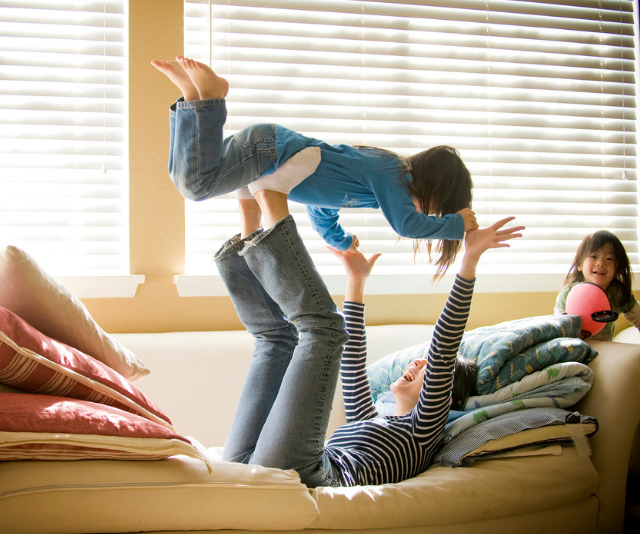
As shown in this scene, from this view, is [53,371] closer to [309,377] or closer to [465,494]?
[309,377]

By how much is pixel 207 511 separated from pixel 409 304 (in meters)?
1.49

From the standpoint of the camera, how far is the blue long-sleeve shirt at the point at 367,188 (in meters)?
1.44

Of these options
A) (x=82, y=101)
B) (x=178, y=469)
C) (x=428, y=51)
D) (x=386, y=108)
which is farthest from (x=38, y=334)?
(x=428, y=51)

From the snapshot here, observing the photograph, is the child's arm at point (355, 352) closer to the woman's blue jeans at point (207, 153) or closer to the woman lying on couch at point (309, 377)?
the woman lying on couch at point (309, 377)

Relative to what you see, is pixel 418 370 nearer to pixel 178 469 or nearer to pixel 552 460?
pixel 552 460

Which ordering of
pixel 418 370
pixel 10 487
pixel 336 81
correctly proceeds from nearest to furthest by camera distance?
pixel 10 487 → pixel 418 370 → pixel 336 81

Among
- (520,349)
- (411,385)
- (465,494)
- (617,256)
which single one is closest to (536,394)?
(520,349)

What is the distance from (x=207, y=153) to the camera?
123 centimetres

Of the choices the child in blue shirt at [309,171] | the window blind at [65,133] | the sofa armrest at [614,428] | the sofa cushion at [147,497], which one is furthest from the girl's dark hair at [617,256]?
the window blind at [65,133]

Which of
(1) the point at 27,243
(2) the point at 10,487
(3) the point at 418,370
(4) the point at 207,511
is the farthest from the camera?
(1) the point at 27,243

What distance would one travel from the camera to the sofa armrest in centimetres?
144

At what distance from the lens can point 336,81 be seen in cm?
235

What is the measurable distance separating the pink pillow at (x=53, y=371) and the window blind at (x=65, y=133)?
107 centimetres

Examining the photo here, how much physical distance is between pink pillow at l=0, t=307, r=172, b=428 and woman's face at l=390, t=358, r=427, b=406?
74 cm
